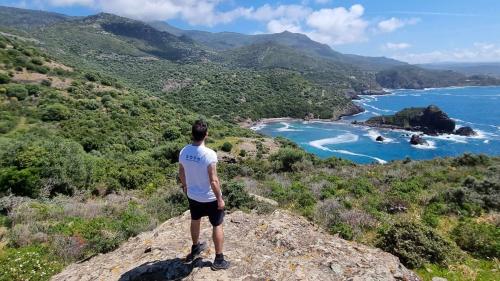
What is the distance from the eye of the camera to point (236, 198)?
1005 cm

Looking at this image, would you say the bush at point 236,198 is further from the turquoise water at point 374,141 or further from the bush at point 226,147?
the turquoise water at point 374,141

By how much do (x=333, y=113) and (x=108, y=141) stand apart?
109 m

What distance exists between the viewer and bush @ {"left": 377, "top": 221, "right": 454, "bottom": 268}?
7660 mm

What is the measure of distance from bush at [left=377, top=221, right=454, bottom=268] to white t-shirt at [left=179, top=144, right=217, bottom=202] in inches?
168

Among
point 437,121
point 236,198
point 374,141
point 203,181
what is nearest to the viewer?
point 203,181

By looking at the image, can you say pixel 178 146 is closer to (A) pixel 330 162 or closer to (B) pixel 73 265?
(A) pixel 330 162

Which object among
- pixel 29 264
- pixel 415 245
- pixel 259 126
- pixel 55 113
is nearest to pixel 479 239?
pixel 415 245

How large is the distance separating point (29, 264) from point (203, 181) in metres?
4.04

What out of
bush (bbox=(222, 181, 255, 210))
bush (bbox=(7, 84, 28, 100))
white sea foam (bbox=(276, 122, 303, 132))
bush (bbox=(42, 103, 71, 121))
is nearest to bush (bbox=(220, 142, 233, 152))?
bush (bbox=(42, 103, 71, 121))

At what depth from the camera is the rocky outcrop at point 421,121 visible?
10044cm

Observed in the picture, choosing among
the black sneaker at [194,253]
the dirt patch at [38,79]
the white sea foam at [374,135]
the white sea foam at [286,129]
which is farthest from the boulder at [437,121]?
the black sneaker at [194,253]

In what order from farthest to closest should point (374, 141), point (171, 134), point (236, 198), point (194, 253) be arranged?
point (374, 141), point (171, 134), point (236, 198), point (194, 253)

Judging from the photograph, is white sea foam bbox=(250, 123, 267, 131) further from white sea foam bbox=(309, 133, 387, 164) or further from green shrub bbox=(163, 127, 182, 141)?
green shrub bbox=(163, 127, 182, 141)

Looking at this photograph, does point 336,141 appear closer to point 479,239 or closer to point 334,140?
point 334,140
